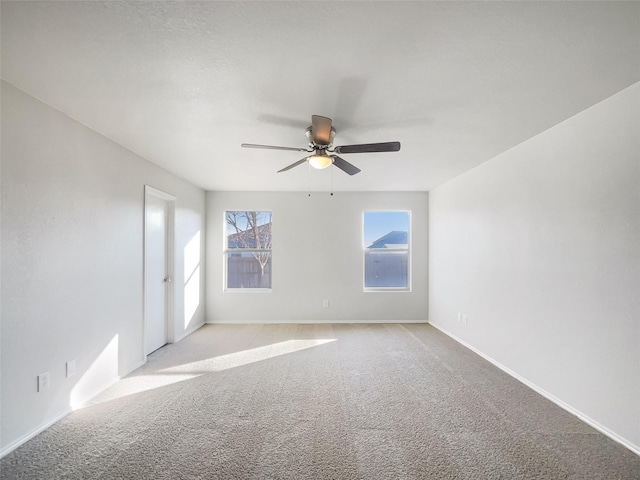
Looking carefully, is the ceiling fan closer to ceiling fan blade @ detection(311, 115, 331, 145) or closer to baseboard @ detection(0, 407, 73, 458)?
ceiling fan blade @ detection(311, 115, 331, 145)

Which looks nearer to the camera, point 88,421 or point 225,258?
point 88,421

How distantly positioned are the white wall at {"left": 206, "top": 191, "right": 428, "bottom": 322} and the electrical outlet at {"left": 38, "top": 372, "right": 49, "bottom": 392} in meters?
3.21

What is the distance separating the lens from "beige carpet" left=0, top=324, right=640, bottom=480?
5.85ft

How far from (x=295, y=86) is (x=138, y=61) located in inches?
35.9

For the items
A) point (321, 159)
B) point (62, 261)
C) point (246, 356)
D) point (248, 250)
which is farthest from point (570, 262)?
point (248, 250)

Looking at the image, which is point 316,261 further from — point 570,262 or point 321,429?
point 570,262

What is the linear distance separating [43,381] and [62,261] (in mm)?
875

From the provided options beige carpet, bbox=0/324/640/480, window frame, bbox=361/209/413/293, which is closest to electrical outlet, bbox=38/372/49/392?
beige carpet, bbox=0/324/640/480

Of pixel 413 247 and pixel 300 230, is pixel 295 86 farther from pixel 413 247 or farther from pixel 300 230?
pixel 413 247

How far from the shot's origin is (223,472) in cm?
175

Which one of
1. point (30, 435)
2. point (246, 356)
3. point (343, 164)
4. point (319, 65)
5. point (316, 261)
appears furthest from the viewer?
point (316, 261)

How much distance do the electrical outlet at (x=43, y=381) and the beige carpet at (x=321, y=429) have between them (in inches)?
12.5

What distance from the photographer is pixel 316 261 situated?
17.8ft

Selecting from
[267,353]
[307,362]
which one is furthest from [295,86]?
[267,353]
